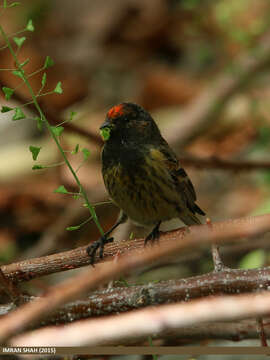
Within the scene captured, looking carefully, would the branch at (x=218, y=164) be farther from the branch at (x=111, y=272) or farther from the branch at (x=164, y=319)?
the branch at (x=111, y=272)

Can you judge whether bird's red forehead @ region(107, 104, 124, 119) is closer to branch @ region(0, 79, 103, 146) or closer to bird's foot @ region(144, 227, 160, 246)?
branch @ region(0, 79, 103, 146)

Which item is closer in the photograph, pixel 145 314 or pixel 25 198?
pixel 145 314

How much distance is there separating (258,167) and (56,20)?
7.55 m

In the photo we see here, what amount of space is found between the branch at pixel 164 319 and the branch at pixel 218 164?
3080mm

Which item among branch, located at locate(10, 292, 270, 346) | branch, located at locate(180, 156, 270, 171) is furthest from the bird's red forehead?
branch, located at locate(10, 292, 270, 346)

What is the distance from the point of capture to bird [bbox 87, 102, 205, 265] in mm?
3512

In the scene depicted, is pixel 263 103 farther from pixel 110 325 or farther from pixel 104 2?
pixel 110 325

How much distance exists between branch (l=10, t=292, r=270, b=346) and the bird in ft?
5.86

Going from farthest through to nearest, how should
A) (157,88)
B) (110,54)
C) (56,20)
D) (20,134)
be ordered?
(56,20) < (110,54) < (157,88) < (20,134)

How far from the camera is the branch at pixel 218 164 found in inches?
183

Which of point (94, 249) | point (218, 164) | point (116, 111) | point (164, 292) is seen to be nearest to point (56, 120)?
point (116, 111)

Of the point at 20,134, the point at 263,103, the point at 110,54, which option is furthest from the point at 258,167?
the point at 110,54

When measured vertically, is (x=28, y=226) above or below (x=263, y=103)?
below

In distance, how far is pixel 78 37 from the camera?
10586 millimetres
